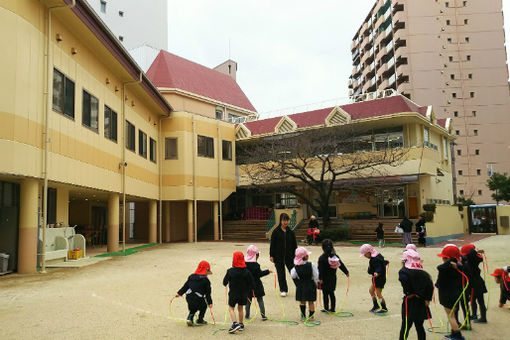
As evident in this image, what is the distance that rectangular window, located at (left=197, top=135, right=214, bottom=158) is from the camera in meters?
26.7

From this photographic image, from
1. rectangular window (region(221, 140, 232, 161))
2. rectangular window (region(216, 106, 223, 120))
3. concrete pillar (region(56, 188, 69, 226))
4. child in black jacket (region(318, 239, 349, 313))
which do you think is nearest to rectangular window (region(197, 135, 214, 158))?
rectangular window (region(221, 140, 232, 161))

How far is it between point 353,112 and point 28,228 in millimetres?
20962

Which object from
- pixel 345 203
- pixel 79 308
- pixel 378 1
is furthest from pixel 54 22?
pixel 378 1

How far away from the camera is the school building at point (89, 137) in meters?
11.6

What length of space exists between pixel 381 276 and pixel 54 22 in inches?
505

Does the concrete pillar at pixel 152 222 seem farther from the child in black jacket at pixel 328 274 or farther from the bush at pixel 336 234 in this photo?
the child in black jacket at pixel 328 274

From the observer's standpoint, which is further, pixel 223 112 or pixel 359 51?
pixel 359 51

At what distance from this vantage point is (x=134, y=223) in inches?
1222

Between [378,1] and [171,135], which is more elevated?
[378,1]

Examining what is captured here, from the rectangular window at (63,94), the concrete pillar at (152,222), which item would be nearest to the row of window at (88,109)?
the rectangular window at (63,94)

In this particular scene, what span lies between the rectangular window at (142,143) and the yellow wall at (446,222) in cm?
1617

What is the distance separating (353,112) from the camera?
27.1m

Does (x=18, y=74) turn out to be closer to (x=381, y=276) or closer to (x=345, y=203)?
(x=381, y=276)

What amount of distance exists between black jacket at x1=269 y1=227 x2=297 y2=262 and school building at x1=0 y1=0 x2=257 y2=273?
7551mm
